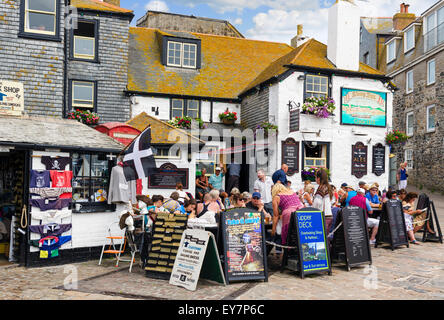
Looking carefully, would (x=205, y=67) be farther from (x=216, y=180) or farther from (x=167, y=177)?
(x=167, y=177)

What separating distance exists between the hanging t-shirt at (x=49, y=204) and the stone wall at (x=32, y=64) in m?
5.26

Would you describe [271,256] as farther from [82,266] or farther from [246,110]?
[246,110]

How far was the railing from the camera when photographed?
938 inches

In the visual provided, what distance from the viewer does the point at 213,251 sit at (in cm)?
733

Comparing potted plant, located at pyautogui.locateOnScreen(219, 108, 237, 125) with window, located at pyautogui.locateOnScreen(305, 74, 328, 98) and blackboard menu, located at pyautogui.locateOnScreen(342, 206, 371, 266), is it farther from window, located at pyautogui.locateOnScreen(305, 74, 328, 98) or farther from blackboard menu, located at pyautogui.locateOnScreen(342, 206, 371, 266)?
blackboard menu, located at pyautogui.locateOnScreen(342, 206, 371, 266)

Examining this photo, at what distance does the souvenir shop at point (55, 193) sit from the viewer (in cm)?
889

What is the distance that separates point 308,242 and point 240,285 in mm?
1616

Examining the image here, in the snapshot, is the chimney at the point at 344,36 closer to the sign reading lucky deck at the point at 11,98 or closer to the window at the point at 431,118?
the window at the point at 431,118

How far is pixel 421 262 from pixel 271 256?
333 centimetres

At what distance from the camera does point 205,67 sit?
20.6 meters

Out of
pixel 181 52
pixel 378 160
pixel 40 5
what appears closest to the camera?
pixel 40 5

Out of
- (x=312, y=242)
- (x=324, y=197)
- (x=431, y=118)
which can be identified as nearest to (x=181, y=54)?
(x=324, y=197)

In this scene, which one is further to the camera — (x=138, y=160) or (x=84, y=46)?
(x=84, y=46)
